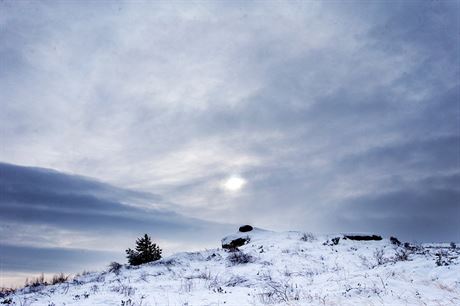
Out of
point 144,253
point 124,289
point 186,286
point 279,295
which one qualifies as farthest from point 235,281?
point 144,253

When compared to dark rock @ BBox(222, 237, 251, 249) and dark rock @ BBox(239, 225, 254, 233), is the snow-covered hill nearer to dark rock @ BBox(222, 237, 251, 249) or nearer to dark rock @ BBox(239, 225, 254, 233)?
dark rock @ BBox(222, 237, 251, 249)

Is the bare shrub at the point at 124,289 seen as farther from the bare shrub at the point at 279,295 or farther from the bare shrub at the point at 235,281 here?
the bare shrub at the point at 279,295

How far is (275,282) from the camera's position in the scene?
12.6m

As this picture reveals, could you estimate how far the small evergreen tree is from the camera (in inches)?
946

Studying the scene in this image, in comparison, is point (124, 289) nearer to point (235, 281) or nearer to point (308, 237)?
point (235, 281)

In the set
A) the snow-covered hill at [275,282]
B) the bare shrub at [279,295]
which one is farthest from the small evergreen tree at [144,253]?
the bare shrub at [279,295]

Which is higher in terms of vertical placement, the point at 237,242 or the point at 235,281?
the point at 237,242

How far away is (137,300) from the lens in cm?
1041

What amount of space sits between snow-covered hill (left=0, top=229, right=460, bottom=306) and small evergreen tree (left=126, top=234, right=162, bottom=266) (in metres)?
4.54

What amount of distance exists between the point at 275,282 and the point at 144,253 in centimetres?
1372

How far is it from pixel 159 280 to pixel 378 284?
26.3ft

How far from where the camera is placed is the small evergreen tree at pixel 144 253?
78.8ft

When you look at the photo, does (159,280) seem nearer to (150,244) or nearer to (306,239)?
(150,244)

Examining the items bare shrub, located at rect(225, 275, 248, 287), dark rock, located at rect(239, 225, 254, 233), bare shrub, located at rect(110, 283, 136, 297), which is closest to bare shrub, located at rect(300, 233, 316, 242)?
dark rock, located at rect(239, 225, 254, 233)
